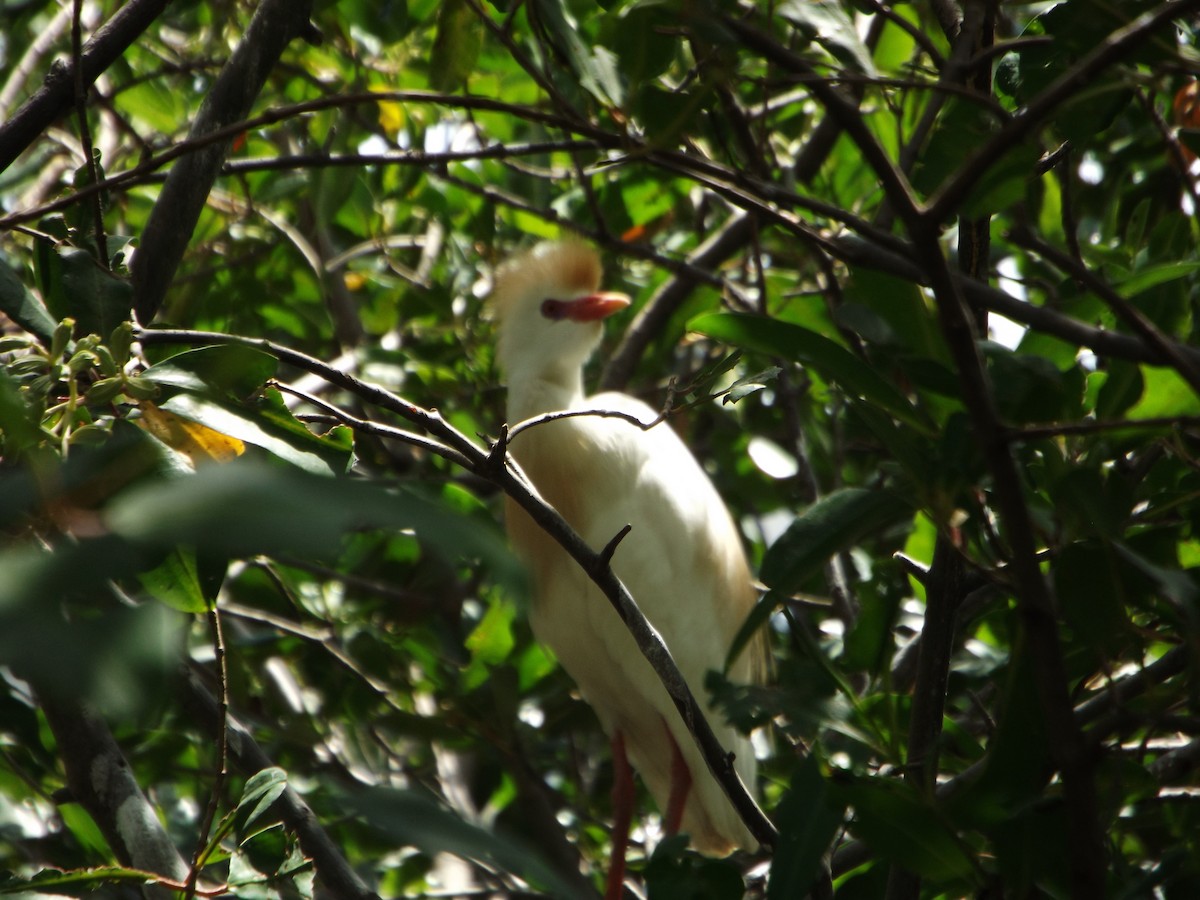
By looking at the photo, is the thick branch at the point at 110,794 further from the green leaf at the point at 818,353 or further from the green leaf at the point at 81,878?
the green leaf at the point at 818,353

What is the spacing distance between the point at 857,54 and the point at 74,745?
4.39ft

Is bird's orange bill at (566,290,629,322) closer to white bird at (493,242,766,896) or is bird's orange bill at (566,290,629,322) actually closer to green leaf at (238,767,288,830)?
white bird at (493,242,766,896)

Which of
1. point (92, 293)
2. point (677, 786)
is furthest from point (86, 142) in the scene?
point (677, 786)

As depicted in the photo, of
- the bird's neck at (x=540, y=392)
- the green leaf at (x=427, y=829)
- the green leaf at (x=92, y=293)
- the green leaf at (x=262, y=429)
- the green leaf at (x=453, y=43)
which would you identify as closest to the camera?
the green leaf at (x=427, y=829)

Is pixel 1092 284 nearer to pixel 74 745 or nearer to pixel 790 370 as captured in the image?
pixel 74 745

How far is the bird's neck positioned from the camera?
3139 mm

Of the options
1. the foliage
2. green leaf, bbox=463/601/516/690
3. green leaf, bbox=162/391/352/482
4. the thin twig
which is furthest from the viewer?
green leaf, bbox=463/601/516/690

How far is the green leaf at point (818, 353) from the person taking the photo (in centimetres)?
92

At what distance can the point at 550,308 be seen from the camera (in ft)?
10.7

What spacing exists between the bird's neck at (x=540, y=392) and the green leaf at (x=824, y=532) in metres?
2.14

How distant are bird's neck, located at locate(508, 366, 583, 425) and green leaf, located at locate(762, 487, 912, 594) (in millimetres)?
2144

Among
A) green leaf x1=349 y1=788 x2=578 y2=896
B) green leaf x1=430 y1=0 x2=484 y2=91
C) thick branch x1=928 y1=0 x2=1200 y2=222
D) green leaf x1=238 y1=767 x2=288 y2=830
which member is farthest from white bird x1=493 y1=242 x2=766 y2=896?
green leaf x1=349 y1=788 x2=578 y2=896

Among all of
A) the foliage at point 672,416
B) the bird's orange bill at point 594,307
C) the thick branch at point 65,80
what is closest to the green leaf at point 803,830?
the foliage at point 672,416

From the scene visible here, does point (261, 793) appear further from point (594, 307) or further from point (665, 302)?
point (594, 307)
